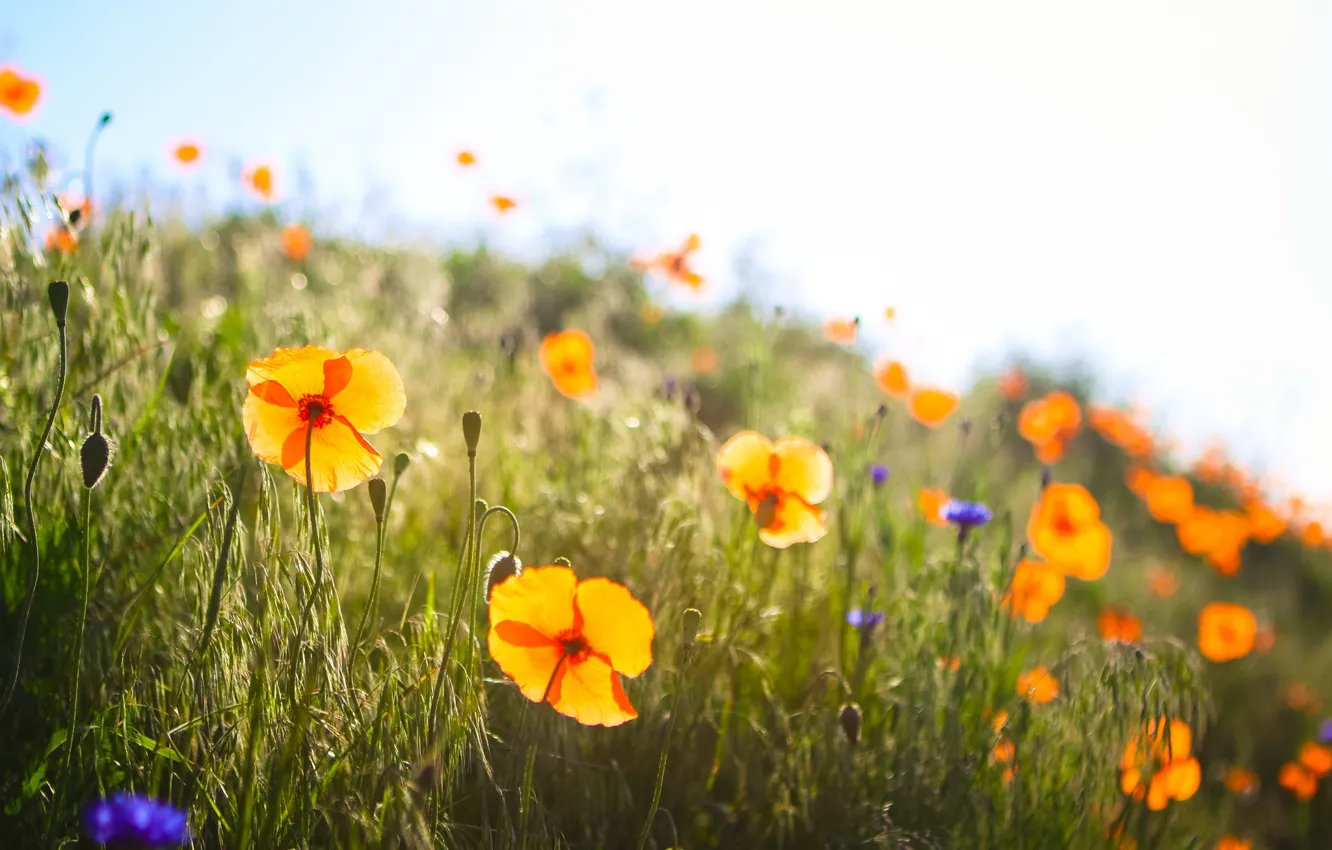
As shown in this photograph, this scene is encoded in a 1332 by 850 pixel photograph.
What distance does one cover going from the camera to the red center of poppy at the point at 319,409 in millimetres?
1195

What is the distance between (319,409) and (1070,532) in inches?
73.0

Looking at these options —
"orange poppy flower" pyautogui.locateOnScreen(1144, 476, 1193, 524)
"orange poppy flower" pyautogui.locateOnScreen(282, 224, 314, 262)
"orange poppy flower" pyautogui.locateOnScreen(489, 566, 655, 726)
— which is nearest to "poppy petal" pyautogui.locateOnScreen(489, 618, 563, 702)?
"orange poppy flower" pyautogui.locateOnScreen(489, 566, 655, 726)

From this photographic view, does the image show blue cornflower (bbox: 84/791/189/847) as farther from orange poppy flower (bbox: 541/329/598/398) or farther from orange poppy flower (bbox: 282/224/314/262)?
orange poppy flower (bbox: 282/224/314/262)

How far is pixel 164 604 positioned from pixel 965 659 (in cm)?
137

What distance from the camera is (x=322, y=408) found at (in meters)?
1.20

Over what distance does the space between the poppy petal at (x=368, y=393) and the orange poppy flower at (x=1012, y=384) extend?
5567 mm

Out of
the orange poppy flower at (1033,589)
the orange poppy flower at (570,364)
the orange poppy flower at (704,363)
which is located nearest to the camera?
the orange poppy flower at (1033,589)

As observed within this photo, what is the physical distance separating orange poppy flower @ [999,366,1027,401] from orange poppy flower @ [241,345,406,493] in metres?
5.58

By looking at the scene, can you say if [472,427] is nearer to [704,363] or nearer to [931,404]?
[931,404]

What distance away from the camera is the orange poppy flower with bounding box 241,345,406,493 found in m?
1.17

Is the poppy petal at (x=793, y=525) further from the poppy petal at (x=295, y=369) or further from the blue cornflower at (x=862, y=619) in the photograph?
the poppy petal at (x=295, y=369)

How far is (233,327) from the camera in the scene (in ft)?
8.72

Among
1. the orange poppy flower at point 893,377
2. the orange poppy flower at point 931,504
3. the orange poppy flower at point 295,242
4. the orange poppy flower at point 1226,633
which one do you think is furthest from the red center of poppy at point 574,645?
the orange poppy flower at point 295,242

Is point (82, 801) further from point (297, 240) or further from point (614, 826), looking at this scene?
point (297, 240)
